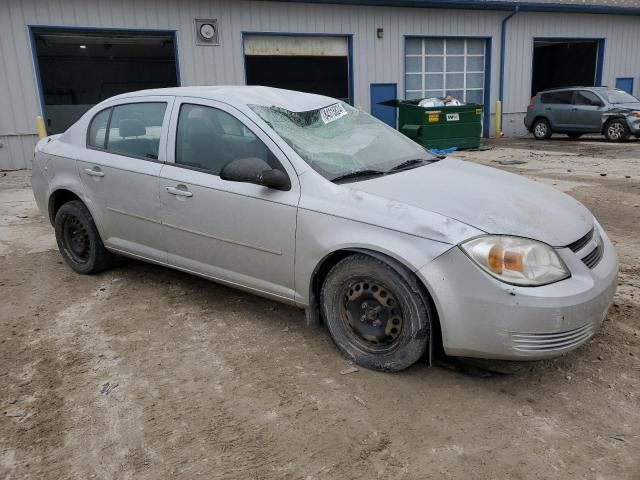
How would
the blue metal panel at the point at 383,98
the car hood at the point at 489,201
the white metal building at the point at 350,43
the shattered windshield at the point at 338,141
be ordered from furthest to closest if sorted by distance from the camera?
1. the blue metal panel at the point at 383,98
2. the white metal building at the point at 350,43
3. the shattered windshield at the point at 338,141
4. the car hood at the point at 489,201

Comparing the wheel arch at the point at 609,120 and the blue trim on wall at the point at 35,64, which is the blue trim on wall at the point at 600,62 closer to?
the wheel arch at the point at 609,120

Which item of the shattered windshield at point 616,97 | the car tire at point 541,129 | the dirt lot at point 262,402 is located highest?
the shattered windshield at point 616,97

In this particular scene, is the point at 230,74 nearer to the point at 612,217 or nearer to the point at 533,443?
the point at 612,217

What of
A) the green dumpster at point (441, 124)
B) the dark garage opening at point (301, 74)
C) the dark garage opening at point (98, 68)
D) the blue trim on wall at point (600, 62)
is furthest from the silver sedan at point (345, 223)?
the dark garage opening at point (301, 74)

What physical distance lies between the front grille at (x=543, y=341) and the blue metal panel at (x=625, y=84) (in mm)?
22312

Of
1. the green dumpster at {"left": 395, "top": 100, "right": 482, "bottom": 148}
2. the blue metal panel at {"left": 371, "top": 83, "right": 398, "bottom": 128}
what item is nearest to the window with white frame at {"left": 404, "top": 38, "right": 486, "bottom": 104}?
the blue metal panel at {"left": 371, "top": 83, "right": 398, "bottom": 128}

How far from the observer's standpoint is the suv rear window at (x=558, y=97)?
1664cm

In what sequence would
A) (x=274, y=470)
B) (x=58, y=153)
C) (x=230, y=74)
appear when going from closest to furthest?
1. (x=274, y=470)
2. (x=58, y=153)
3. (x=230, y=74)

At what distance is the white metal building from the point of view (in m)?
12.4

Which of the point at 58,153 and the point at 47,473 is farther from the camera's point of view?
the point at 58,153

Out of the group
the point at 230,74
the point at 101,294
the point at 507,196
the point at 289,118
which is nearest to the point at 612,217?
the point at 507,196

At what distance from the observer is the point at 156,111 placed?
13.6ft

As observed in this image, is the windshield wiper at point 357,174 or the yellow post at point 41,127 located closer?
the windshield wiper at point 357,174

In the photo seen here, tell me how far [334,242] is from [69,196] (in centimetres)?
293
